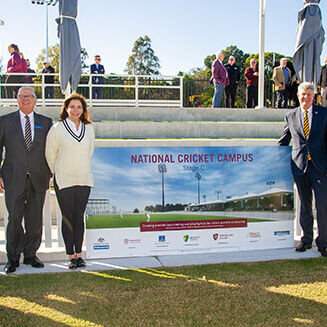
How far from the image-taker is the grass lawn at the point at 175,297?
3.39 metres

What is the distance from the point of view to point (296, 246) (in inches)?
217

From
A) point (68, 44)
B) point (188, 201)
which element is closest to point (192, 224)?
point (188, 201)

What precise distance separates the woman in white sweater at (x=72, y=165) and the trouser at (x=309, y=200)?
2.63 metres

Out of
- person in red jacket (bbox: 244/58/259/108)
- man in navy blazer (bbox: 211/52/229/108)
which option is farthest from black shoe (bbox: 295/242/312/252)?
person in red jacket (bbox: 244/58/259/108)

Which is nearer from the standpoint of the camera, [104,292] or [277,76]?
[104,292]

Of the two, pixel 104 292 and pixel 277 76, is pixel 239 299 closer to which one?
pixel 104 292

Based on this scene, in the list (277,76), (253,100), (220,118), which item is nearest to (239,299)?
(220,118)

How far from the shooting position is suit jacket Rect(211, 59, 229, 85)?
1191cm

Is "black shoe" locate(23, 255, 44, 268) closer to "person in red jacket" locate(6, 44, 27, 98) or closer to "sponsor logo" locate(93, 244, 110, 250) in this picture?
"sponsor logo" locate(93, 244, 110, 250)

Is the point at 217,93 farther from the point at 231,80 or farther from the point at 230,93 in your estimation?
the point at 230,93

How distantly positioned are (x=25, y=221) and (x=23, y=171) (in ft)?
1.99

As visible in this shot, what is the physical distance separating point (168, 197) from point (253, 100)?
9781mm

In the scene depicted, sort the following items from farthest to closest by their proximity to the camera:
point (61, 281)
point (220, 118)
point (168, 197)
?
point (220, 118), point (168, 197), point (61, 281)

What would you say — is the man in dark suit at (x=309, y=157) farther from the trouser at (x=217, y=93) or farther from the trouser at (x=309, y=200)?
the trouser at (x=217, y=93)
